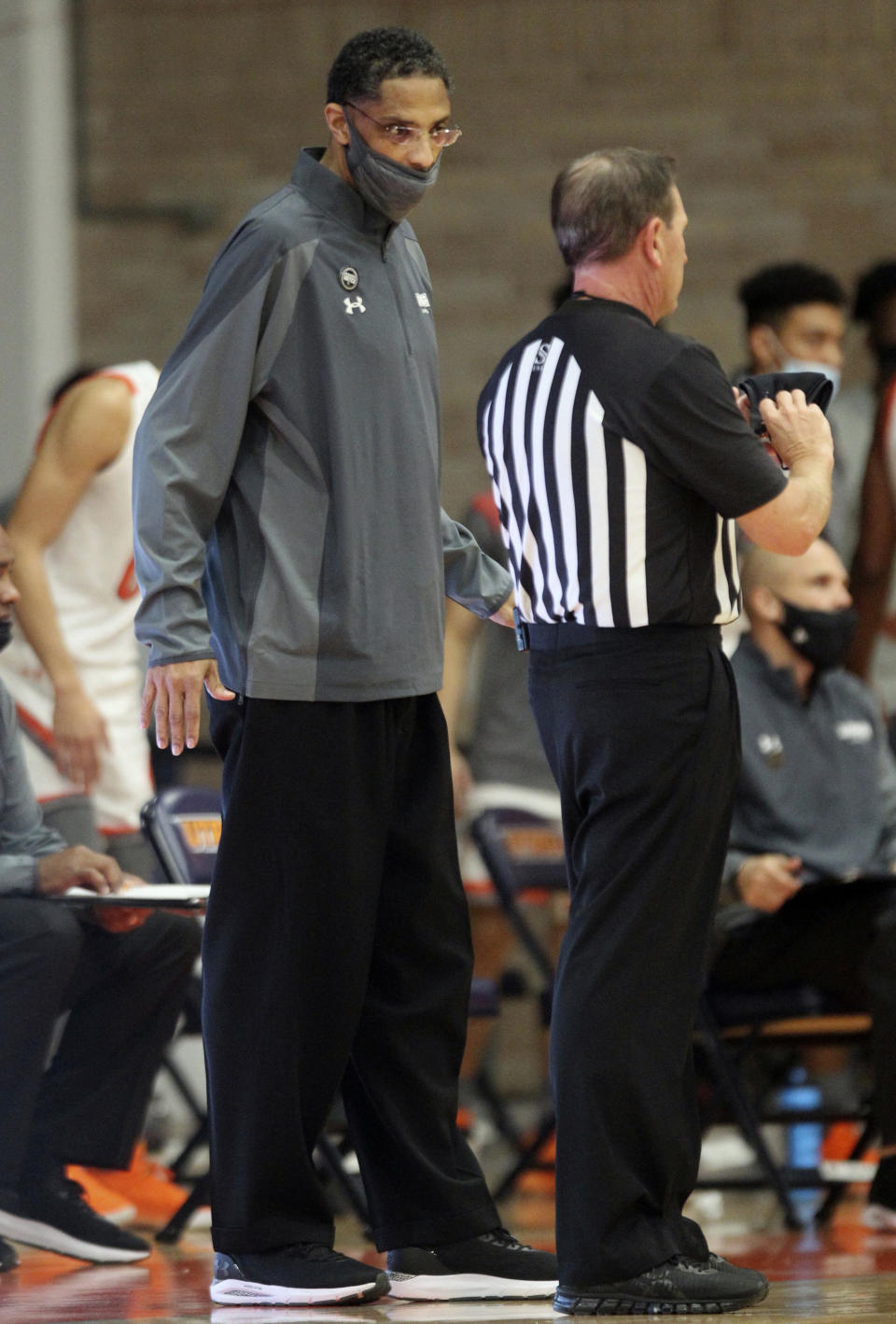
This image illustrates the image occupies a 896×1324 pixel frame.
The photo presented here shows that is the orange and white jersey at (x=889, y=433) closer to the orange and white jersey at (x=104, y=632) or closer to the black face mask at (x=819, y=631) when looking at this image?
the black face mask at (x=819, y=631)

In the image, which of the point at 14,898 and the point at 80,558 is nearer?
the point at 14,898

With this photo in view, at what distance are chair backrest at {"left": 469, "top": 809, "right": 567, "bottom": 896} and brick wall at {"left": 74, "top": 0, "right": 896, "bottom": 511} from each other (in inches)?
96.8

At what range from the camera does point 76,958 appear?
374 centimetres

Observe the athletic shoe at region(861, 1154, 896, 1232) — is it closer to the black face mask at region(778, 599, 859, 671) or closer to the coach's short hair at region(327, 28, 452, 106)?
the black face mask at region(778, 599, 859, 671)

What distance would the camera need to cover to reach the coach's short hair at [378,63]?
283 centimetres

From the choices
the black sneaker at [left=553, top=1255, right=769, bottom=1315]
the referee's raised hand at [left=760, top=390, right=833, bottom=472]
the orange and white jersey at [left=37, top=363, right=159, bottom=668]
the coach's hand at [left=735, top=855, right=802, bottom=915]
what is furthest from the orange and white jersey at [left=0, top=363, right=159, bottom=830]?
the black sneaker at [left=553, top=1255, right=769, bottom=1315]

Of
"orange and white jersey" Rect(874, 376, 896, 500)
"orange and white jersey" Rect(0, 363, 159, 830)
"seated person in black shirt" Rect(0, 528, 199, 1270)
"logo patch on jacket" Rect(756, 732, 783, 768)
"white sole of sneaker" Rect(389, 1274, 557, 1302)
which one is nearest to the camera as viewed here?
"white sole of sneaker" Rect(389, 1274, 557, 1302)

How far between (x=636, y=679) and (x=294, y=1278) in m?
0.89

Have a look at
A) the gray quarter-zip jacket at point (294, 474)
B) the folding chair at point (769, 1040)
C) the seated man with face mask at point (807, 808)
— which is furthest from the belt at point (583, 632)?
the folding chair at point (769, 1040)

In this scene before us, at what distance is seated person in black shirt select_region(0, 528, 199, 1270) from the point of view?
3637mm

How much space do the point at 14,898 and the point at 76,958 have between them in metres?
0.16

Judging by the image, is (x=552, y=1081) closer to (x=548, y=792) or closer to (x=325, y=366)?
(x=325, y=366)

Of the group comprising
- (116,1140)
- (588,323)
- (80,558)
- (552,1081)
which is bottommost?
(116,1140)

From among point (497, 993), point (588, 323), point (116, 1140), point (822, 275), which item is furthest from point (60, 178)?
point (588, 323)
